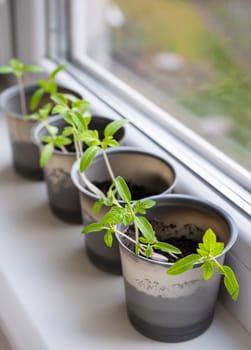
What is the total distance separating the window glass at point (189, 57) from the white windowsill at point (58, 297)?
232 millimetres

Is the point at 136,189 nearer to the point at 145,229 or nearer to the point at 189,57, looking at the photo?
the point at 145,229

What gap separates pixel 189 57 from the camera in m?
1.90

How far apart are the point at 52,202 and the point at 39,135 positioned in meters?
0.09

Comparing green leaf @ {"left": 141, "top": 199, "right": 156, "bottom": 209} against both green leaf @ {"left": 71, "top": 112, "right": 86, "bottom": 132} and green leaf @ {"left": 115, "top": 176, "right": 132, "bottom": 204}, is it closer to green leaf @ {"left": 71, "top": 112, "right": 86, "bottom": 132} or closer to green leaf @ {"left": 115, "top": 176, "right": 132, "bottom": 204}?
green leaf @ {"left": 115, "top": 176, "right": 132, "bottom": 204}

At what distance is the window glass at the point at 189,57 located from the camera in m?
1.16

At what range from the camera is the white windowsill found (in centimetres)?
67

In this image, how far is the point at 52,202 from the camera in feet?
2.79

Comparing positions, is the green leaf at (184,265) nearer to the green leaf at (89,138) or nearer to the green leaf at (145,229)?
the green leaf at (145,229)

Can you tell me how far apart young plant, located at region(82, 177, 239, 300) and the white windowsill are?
0.29 feet

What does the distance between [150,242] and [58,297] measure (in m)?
0.16

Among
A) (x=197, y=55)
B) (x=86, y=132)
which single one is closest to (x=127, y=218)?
(x=86, y=132)

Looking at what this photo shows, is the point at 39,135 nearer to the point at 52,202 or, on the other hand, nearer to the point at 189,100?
the point at 52,202

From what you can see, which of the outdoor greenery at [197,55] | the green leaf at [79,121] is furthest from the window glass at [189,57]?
the green leaf at [79,121]

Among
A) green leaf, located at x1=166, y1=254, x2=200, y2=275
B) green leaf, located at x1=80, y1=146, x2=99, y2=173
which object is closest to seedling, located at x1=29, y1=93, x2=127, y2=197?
green leaf, located at x1=80, y1=146, x2=99, y2=173
